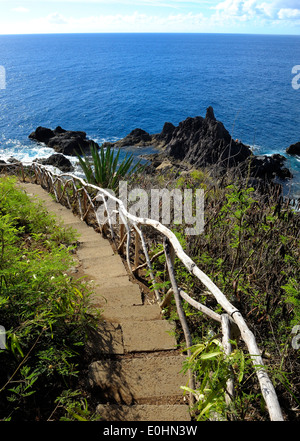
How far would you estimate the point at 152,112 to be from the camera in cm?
4800

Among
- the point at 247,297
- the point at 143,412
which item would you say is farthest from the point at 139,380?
the point at 247,297

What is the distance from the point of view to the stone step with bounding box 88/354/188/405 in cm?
199

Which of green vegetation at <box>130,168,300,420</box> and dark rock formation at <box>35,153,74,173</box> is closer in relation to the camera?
green vegetation at <box>130,168,300,420</box>

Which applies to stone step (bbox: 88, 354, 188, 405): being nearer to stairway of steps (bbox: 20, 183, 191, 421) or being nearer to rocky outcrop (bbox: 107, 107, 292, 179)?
stairway of steps (bbox: 20, 183, 191, 421)

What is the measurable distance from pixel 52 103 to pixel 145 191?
50.8 meters

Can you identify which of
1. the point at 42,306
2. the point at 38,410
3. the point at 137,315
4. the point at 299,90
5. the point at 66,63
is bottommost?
the point at 137,315

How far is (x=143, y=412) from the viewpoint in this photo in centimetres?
184

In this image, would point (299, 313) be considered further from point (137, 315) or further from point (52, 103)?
point (52, 103)

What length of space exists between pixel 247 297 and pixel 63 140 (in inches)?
1193

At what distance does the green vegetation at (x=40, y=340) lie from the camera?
1777 mm

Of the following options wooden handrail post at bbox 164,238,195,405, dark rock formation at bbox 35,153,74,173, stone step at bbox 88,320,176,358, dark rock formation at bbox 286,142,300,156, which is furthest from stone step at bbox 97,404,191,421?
dark rock formation at bbox 286,142,300,156

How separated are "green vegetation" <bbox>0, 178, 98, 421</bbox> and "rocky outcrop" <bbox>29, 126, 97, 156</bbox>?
26.8 m

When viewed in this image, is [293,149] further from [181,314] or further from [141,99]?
[141,99]

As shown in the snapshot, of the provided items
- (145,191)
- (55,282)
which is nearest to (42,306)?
(55,282)
